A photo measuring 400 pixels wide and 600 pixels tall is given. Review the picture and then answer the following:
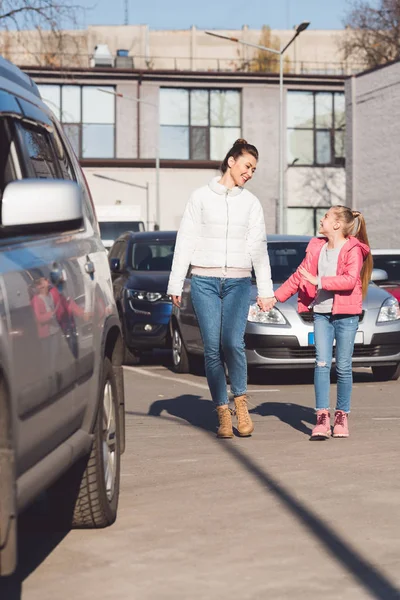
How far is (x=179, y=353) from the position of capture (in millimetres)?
15125

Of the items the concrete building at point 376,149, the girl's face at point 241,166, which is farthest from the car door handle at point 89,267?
the concrete building at point 376,149

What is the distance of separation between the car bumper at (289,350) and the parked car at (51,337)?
641 centimetres

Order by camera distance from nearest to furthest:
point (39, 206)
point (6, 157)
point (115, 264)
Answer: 1. point (39, 206)
2. point (6, 157)
3. point (115, 264)

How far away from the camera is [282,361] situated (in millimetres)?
12945

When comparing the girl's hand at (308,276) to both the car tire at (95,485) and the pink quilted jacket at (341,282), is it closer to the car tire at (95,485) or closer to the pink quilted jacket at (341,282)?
the pink quilted jacket at (341,282)

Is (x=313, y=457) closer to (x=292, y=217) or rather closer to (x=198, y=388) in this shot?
(x=198, y=388)

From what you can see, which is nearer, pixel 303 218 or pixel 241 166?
pixel 241 166

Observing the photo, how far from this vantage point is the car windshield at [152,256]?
56.3 feet

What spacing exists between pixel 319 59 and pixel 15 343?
311ft

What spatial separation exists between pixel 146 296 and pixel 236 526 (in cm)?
1059

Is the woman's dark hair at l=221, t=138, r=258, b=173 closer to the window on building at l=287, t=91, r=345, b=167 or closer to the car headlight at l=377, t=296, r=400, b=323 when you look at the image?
the car headlight at l=377, t=296, r=400, b=323

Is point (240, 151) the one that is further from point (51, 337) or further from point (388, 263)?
point (388, 263)

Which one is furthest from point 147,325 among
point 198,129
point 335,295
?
point 198,129

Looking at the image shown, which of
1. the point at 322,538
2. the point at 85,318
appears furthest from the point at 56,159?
the point at 322,538
